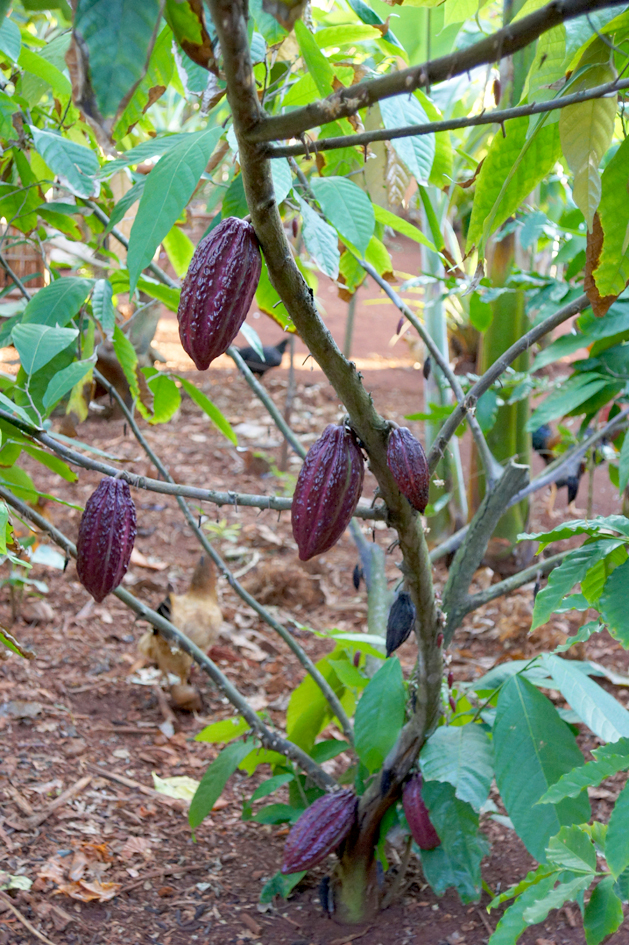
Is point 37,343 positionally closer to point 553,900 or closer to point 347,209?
point 347,209

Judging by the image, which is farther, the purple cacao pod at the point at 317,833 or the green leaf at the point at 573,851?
the purple cacao pod at the point at 317,833

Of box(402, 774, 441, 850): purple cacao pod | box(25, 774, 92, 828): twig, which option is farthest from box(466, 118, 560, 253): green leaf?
box(25, 774, 92, 828): twig

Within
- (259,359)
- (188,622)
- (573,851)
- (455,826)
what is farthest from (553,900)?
(259,359)

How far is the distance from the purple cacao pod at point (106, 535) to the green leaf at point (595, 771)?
456 millimetres

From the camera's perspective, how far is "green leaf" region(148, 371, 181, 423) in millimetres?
1298

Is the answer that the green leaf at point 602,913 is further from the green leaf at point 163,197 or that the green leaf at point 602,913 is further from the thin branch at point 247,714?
the green leaf at point 163,197

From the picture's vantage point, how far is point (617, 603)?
0.74 metres

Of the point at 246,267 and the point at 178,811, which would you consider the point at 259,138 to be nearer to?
the point at 246,267

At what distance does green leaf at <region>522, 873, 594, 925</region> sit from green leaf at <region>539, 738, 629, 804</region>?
0.08 meters

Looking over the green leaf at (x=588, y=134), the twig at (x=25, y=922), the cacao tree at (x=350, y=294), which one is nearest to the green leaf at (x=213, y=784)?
the cacao tree at (x=350, y=294)

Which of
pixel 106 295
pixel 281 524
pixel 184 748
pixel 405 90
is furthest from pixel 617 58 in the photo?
pixel 281 524

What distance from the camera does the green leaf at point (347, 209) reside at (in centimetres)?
79

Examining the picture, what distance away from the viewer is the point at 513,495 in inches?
47.8

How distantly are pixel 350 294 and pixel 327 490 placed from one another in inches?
22.9
